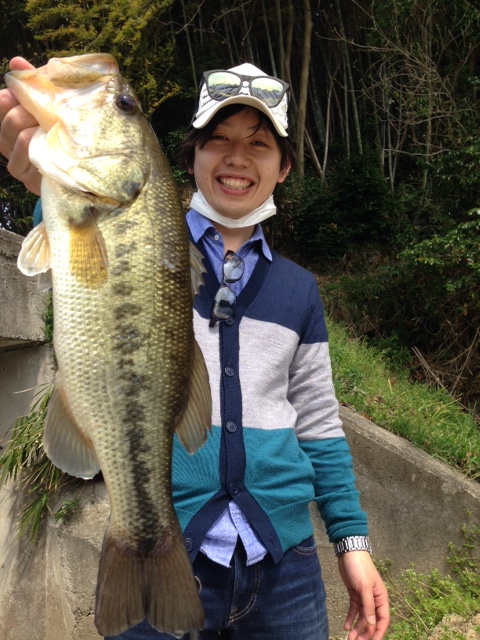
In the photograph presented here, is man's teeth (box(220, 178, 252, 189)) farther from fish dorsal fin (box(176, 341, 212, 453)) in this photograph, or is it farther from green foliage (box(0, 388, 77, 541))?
green foliage (box(0, 388, 77, 541))

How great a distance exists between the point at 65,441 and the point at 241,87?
136cm

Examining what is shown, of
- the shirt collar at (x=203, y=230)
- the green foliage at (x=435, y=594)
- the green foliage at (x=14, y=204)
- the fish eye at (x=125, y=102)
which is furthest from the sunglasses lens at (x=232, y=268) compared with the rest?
the green foliage at (x=14, y=204)

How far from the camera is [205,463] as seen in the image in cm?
169

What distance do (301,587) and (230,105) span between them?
1.67 m

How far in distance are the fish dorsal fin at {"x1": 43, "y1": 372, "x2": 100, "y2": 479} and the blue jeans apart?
0.52 meters

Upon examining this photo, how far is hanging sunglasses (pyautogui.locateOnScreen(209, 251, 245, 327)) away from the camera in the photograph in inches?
73.3

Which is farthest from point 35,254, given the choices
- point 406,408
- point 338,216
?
point 338,216

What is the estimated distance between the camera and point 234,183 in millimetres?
1981

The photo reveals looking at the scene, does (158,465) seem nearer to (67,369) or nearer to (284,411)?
(67,369)

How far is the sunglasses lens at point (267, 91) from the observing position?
197cm

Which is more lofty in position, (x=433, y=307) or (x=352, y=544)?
(x=352, y=544)

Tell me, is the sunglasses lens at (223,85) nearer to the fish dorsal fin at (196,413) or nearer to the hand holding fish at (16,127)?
the hand holding fish at (16,127)

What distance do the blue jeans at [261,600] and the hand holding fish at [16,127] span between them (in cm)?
125

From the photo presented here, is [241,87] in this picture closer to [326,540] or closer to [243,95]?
[243,95]
